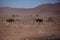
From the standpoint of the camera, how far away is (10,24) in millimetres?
1810

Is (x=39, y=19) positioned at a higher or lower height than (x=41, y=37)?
higher

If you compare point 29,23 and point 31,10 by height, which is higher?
point 31,10

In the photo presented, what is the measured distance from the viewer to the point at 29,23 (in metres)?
1.82

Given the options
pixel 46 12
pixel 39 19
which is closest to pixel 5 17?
pixel 39 19

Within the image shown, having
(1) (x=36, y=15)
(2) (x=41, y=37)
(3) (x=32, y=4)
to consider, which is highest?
(3) (x=32, y=4)

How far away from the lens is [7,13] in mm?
1843

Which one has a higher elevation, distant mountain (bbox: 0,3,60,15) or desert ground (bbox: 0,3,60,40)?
distant mountain (bbox: 0,3,60,15)

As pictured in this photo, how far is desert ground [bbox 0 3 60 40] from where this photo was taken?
71.1 inches

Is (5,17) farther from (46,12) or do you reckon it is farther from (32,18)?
(46,12)

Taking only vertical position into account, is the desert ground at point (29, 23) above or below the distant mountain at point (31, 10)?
below

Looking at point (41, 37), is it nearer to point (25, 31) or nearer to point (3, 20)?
point (25, 31)

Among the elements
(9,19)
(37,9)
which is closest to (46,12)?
(37,9)

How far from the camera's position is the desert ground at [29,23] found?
1.81 meters

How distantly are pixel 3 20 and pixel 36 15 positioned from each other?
530 millimetres
